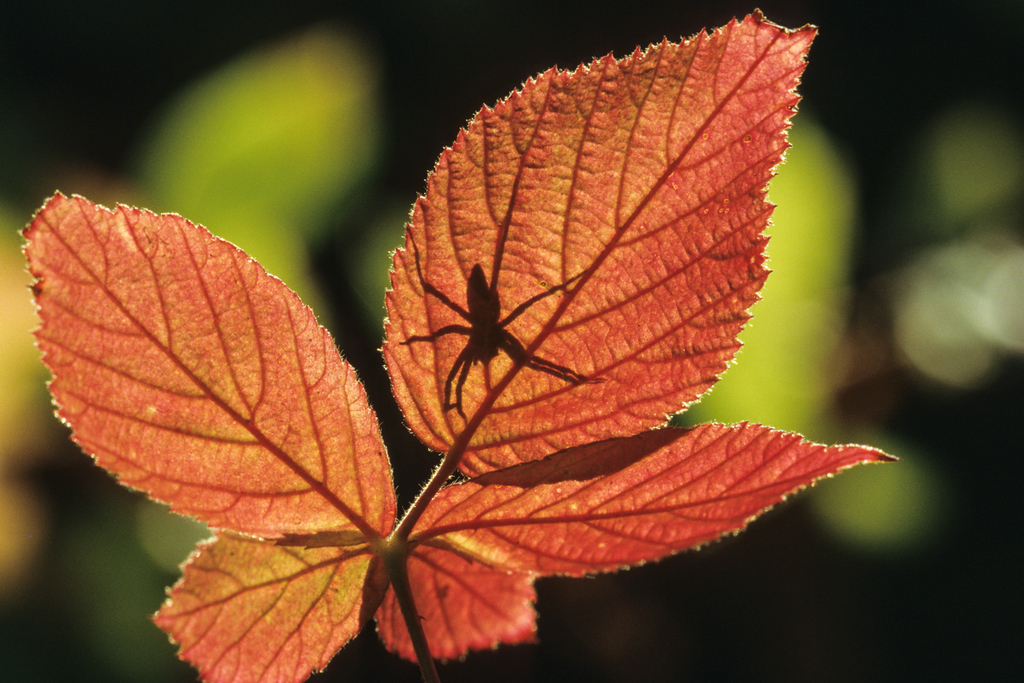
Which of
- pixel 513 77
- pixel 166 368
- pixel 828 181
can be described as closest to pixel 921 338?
pixel 828 181

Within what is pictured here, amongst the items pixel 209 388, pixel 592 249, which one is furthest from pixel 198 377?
pixel 592 249

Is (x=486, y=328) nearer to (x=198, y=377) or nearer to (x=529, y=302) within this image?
(x=529, y=302)

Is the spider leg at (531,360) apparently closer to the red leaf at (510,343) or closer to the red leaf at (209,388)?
the red leaf at (510,343)

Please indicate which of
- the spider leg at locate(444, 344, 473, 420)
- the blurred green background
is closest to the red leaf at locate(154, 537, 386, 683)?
the spider leg at locate(444, 344, 473, 420)

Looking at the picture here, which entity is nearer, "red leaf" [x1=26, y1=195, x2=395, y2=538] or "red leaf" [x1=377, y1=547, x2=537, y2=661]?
"red leaf" [x1=26, y1=195, x2=395, y2=538]

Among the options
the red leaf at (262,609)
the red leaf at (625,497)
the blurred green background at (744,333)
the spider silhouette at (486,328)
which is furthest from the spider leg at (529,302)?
the blurred green background at (744,333)

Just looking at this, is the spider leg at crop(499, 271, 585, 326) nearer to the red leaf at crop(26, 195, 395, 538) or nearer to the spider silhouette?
the spider silhouette
